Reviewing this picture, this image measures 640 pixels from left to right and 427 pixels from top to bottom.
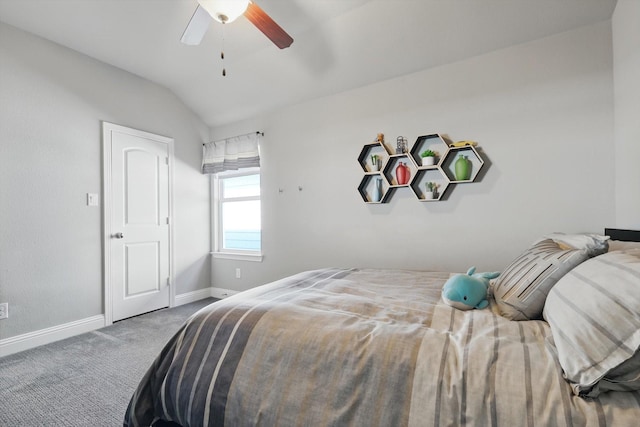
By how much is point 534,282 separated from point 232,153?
3550 mm

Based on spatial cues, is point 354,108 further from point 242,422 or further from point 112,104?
point 242,422

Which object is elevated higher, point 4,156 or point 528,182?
point 4,156

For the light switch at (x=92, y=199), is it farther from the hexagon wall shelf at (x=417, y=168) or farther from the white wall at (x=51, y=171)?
the hexagon wall shelf at (x=417, y=168)

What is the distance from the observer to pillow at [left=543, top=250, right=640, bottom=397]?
754mm

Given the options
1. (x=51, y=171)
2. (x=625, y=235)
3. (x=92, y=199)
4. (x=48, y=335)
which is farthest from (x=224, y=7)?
(x=48, y=335)

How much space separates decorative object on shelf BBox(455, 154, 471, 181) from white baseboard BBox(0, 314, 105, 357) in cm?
367

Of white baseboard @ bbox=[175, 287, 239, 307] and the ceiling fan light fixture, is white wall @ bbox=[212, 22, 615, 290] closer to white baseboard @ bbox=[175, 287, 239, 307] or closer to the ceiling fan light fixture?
white baseboard @ bbox=[175, 287, 239, 307]

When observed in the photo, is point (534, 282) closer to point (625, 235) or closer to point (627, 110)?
point (625, 235)

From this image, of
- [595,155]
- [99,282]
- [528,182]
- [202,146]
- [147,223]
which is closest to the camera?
[595,155]

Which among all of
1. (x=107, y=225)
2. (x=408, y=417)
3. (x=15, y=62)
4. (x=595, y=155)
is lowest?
(x=408, y=417)

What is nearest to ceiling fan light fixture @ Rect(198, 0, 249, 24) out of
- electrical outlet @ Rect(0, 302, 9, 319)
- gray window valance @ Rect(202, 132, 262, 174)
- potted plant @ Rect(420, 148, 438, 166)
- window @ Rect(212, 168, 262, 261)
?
potted plant @ Rect(420, 148, 438, 166)

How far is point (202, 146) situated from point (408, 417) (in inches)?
161

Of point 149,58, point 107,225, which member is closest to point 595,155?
point 149,58

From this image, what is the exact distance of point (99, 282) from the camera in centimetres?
307
